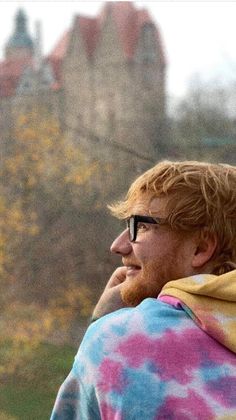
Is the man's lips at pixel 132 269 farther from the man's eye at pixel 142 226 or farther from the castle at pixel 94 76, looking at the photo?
the castle at pixel 94 76

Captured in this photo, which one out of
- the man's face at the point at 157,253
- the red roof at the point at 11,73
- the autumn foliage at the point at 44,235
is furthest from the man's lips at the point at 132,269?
the red roof at the point at 11,73

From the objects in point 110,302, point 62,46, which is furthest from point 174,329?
point 62,46

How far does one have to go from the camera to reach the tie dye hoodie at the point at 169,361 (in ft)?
2.19

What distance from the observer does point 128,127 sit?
4035mm

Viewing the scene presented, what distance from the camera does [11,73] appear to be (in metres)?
4.18

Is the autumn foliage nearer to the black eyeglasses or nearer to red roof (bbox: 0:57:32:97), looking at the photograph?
red roof (bbox: 0:57:32:97)

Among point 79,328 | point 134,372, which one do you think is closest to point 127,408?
point 134,372

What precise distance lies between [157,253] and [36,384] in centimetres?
342

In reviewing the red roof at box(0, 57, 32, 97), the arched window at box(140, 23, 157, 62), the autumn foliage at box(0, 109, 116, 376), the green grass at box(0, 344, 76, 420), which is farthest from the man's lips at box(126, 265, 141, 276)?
the red roof at box(0, 57, 32, 97)

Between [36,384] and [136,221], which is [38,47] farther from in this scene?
[136,221]

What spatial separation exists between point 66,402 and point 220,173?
0.24 metres

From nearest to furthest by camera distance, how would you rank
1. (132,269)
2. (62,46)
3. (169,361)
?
(169,361) < (132,269) < (62,46)

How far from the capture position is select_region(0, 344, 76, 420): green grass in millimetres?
3785

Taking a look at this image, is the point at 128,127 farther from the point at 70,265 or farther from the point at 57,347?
the point at 57,347
